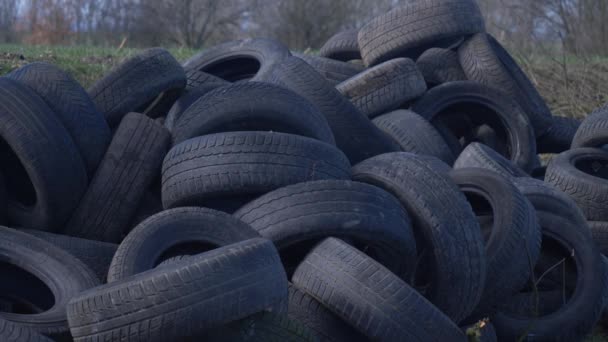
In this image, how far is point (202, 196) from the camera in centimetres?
483

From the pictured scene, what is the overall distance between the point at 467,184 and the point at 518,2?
18.5 m

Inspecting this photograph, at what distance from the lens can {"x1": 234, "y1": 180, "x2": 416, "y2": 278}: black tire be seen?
4434 mm

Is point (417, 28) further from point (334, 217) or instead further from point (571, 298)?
point (334, 217)

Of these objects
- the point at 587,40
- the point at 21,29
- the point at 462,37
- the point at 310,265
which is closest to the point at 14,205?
the point at 310,265

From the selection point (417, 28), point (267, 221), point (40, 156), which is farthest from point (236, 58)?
point (267, 221)

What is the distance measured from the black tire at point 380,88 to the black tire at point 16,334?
370 cm

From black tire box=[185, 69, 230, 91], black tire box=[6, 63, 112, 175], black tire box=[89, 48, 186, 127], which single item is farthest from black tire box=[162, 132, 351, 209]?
black tire box=[185, 69, 230, 91]

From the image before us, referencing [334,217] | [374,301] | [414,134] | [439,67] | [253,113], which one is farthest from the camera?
[439,67]

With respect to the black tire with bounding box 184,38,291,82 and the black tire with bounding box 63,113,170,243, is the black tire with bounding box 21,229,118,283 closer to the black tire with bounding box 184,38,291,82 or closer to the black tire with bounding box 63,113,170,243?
the black tire with bounding box 63,113,170,243

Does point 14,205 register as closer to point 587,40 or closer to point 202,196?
point 202,196

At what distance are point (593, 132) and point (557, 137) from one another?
741 mm

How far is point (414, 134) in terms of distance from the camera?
6.61 meters

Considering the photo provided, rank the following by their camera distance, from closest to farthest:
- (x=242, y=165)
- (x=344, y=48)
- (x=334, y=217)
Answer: (x=334, y=217), (x=242, y=165), (x=344, y=48)

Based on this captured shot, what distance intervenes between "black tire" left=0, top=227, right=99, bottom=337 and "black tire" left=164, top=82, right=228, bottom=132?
1.57 metres
